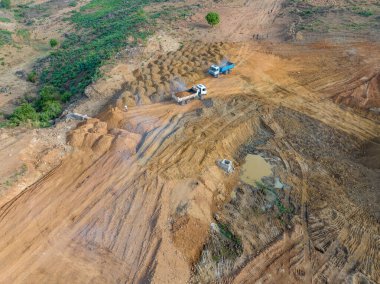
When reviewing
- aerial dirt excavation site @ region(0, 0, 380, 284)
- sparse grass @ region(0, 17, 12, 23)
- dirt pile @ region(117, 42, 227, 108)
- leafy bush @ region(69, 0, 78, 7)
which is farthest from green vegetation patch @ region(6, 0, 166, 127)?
sparse grass @ region(0, 17, 12, 23)

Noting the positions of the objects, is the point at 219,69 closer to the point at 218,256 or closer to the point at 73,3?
the point at 218,256

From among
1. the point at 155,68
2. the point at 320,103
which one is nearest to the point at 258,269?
the point at 320,103

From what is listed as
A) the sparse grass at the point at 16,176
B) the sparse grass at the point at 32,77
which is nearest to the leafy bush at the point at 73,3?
the sparse grass at the point at 32,77

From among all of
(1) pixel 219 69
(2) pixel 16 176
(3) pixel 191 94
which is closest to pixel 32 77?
(3) pixel 191 94

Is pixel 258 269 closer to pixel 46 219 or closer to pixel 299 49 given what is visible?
pixel 46 219

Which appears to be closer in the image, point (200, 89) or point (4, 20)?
point (200, 89)
